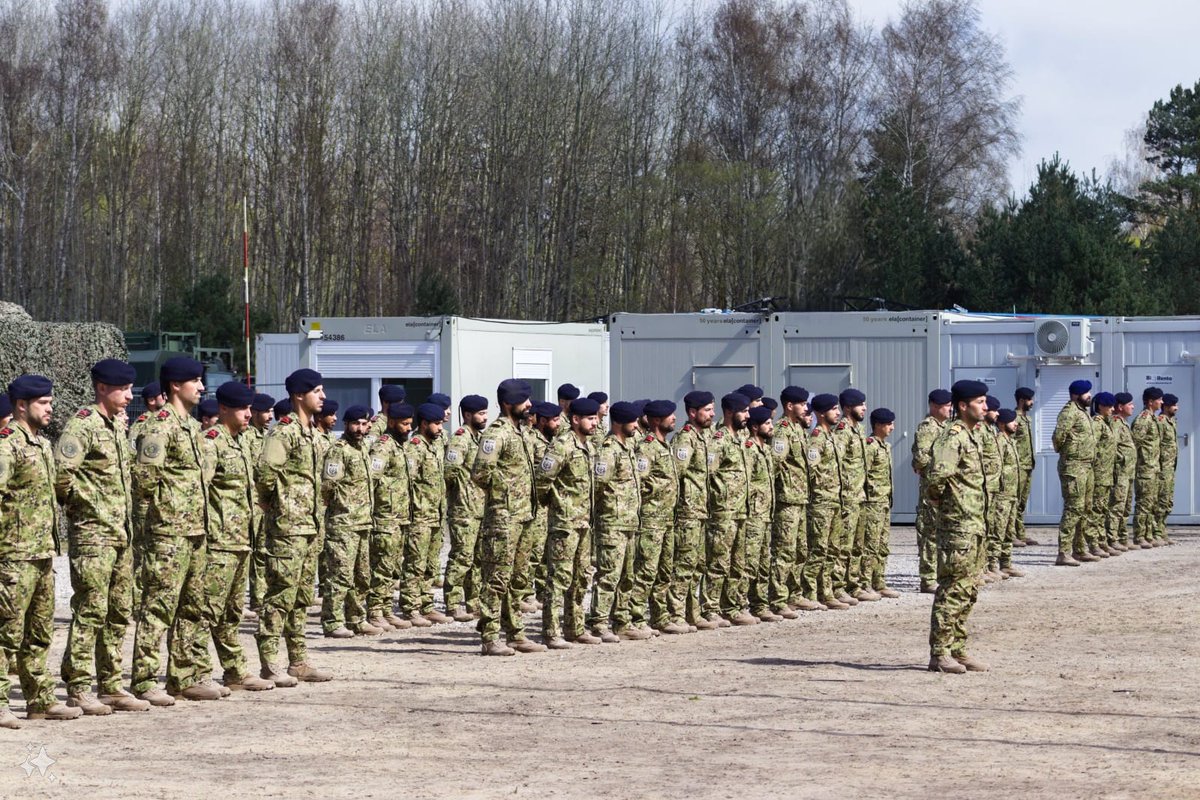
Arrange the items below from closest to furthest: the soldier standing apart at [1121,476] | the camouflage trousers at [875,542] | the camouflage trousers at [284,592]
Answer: the camouflage trousers at [284,592], the camouflage trousers at [875,542], the soldier standing apart at [1121,476]

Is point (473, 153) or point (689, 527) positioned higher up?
point (473, 153)

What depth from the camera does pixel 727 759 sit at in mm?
8688

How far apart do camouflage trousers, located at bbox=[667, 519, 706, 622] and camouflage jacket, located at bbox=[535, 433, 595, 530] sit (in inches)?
55.9

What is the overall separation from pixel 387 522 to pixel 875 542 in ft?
14.9

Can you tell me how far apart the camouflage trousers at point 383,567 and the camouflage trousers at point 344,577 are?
29 centimetres

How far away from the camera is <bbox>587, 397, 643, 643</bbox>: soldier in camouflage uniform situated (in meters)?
13.0

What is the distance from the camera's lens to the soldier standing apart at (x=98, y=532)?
9758 millimetres

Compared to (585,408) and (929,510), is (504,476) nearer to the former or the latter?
(585,408)

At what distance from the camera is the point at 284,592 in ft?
35.9

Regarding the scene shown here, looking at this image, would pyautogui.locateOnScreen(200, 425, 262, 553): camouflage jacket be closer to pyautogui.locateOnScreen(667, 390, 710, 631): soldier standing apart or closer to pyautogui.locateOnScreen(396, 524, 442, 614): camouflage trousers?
pyautogui.locateOnScreen(396, 524, 442, 614): camouflage trousers

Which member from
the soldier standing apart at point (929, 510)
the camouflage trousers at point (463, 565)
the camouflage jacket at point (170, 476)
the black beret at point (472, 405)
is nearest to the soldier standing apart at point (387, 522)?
the camouflage trousers at point (463, 565)

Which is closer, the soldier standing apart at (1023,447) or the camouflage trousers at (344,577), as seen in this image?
the camouflage trousers at (344,577)

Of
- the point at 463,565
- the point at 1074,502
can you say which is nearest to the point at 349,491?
the point at 463,565

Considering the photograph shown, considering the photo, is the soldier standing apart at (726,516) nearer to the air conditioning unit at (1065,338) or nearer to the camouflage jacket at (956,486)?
the camouflage jacket at (956,486)
